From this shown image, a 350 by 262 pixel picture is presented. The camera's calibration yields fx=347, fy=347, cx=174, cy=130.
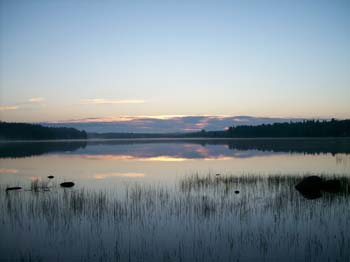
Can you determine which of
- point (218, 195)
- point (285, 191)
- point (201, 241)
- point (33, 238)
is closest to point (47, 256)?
point (33, 238)

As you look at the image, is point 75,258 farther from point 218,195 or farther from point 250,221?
point 218,195

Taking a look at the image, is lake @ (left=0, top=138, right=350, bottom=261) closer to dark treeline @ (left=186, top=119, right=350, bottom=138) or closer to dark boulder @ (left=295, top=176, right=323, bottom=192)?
dark boulder @ (left=295, top=176, right=323, bottom=192)

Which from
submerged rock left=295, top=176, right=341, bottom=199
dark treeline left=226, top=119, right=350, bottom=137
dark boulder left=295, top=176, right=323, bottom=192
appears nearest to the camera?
submerged rock left=295, top=176, right=341, bottom=199

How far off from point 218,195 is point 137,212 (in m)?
5.67

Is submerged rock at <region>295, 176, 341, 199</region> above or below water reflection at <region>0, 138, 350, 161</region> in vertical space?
above

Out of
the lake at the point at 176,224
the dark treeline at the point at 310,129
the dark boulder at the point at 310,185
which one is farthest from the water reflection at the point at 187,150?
the dark treeline at the point at 310,129

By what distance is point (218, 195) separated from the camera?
19344mm

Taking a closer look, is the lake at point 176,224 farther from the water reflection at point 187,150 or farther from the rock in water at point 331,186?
the water reflection at point 187,150

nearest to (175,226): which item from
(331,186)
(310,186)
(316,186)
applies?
(310,186)

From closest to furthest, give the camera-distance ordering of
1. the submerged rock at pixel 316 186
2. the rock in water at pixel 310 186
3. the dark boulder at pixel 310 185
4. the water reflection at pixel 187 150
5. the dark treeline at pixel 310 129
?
the rock in water at pixel 310 186, the submerged rock at pixel 316 186, the dark boulder at pixel 310 185, the water reflection at pixel 187 150, the dark treeline at pixel 310 129

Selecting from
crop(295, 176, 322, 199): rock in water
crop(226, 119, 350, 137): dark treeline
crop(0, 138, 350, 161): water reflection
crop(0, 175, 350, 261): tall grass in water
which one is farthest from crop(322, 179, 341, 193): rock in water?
crop(226, 119, 350, 137): dark treeline

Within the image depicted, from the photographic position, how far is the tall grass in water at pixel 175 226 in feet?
33.9

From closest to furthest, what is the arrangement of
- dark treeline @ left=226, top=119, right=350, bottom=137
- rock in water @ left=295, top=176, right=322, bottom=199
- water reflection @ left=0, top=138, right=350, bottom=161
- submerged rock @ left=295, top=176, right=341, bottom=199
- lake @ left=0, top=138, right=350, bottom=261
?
lake @ left=0, top=138, right=350, bottom=261 → rock in water @ left=295, top=176, right=322, bottom=199 → submerged rock @ left=295, top=176, right=341, bottom=199 → water reflection @ left=0, top=138, right=350, bottom=161 → dark treeline @ left=226, top=119, right=350, bottom=137

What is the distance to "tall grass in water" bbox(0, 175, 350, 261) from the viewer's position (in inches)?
407
